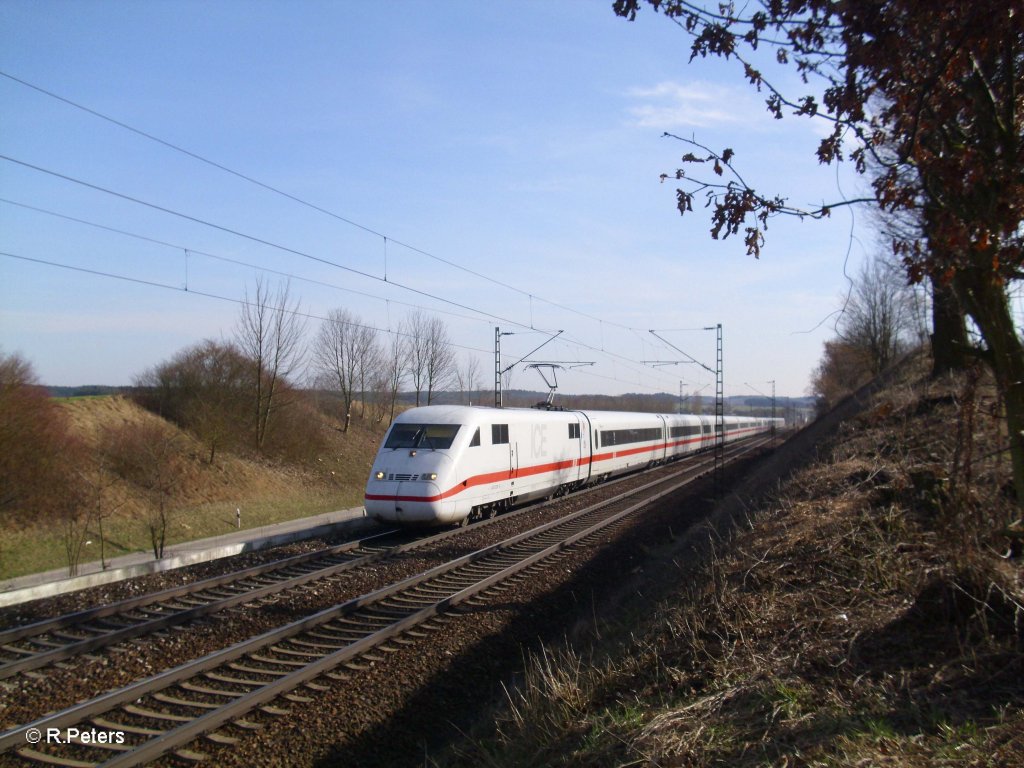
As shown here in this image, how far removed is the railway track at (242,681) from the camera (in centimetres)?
541

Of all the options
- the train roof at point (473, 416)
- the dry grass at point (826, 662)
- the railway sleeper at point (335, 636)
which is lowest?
the railway sleeper at point (335, 636)

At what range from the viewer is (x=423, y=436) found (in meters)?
15.9

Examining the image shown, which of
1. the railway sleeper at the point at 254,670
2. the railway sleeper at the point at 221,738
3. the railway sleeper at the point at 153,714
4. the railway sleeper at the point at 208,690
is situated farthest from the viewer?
the railway sleeper at the point at 254,670

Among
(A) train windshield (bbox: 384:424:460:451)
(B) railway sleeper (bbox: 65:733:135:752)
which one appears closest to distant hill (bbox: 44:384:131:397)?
(A) train windshield (bbox: 384:424:460:451)

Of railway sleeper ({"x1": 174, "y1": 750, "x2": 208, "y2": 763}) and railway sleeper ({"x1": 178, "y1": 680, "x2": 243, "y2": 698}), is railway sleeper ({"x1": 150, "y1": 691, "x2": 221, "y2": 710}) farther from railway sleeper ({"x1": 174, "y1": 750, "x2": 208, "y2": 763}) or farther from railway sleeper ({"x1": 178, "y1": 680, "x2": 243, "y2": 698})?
railway sleeper ({"x1": 174, "y1": 750, "x2": 208, "y2": 763})

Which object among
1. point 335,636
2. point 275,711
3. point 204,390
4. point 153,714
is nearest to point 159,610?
point 335,636

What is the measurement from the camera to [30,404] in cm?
2055

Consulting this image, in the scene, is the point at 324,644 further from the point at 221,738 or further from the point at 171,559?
the point at 171,559

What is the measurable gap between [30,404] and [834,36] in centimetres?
2245

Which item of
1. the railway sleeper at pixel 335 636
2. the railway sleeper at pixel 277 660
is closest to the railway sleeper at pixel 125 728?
the railway sleeper at pixel 277 660

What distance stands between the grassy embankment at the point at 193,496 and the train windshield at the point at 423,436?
8773mm

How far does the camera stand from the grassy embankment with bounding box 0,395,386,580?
18.9 meters

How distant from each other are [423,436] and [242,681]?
9356 millimetres

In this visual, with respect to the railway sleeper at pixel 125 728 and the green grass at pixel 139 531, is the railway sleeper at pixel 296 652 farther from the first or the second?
the green grass at pixel 139 531
